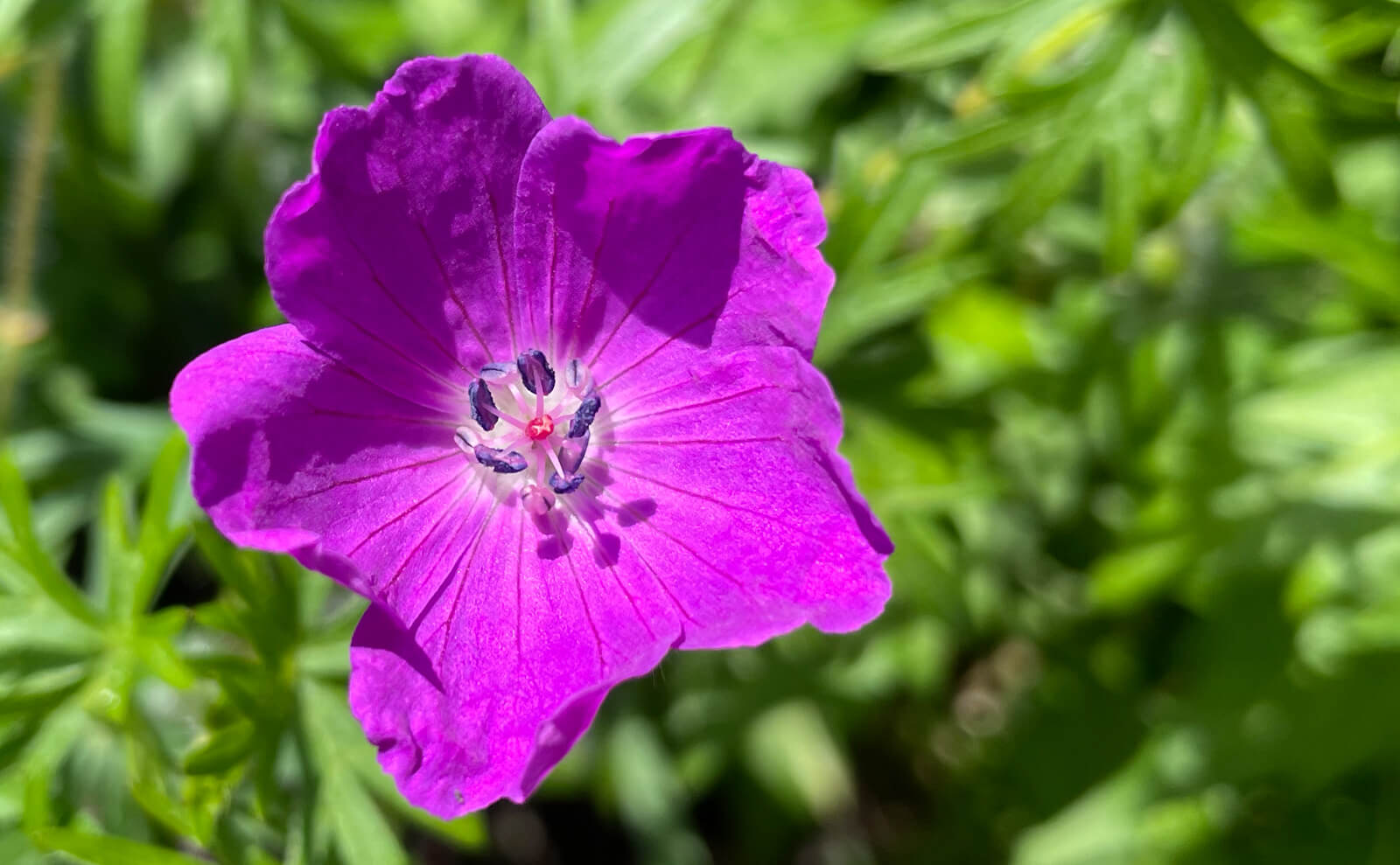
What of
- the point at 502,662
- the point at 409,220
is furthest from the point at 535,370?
the point at 502,662

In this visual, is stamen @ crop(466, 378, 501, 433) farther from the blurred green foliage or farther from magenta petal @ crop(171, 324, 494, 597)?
the blurred green foliage

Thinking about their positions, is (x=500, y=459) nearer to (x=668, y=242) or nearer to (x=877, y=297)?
(x=668, y=242)

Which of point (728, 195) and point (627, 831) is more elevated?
point (728, 195)

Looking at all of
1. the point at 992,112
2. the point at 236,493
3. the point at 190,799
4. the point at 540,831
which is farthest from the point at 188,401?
the point at 540,831

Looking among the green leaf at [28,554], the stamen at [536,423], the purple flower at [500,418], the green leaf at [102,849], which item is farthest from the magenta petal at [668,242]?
the green leaf at [102,849]

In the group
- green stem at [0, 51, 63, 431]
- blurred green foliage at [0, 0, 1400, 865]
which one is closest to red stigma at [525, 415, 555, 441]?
blurred green foliage at [0, 0, 1400, 865]

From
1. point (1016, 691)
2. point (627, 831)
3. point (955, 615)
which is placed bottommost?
point (627, 831)

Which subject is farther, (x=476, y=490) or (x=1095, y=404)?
(x=1095, y=404)

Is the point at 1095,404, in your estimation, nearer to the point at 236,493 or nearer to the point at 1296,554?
the point at 1296,554
